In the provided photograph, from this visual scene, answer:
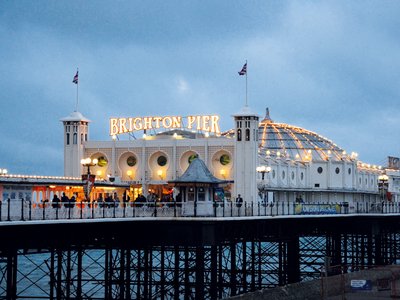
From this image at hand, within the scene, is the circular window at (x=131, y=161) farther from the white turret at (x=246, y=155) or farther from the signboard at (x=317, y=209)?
the signboard at (x=317, y=209)

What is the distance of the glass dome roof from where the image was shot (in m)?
136

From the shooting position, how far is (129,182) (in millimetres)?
77938

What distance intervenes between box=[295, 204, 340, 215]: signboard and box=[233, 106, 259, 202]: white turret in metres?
6.95

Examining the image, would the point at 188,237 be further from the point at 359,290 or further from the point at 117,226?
the point at 359,290

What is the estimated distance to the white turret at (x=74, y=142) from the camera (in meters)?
78.2

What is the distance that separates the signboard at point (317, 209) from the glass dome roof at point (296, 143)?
6036cm

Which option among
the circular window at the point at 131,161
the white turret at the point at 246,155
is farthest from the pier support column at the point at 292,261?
the circular window at the point at 131,161

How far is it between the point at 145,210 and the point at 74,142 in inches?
1186

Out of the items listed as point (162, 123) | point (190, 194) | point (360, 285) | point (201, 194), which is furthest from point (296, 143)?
point (360, 285)

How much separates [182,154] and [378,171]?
75224 millimetres

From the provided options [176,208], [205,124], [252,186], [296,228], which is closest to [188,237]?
[176,208]

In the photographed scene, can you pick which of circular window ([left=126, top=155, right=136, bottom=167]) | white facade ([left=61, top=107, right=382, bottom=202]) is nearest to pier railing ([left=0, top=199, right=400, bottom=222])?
white facade ([left=61, top=107, right=382, bottom=202])

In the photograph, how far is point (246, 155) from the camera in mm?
75875

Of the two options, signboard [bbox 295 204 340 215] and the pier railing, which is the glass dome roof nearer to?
signboard [bbox 295 204 340 215]
